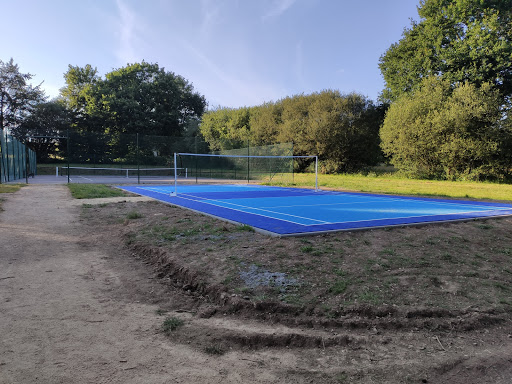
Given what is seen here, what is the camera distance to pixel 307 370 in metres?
2.33

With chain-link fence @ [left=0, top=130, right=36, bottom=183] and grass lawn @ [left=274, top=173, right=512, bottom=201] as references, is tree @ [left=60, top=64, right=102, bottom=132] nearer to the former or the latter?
chain-link fence @ [left=0, top=130, right=36, bottom=183]

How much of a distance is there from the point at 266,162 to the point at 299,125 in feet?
22.1

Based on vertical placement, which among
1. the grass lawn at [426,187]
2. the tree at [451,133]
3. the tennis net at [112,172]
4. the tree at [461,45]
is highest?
the tree at [461,45]

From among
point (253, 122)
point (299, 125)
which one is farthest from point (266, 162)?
point (253, 122)

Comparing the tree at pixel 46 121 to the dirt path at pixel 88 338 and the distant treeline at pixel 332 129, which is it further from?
the dirt path at pixel 88 338

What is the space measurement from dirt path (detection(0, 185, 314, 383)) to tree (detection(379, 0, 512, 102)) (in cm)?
2459

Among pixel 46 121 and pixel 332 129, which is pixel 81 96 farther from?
pixel 332 129

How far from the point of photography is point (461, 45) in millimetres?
22453

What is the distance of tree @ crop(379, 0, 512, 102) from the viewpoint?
70.5 ft

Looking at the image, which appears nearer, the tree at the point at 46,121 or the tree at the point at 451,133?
the tree at the point at 451,133

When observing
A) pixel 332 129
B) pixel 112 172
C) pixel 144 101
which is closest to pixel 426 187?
pixel 332 129

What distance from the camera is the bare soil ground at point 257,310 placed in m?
2.33

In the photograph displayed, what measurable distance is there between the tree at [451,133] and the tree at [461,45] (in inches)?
68.5

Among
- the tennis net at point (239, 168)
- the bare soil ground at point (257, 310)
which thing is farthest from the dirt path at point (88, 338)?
the tennis net at point (239, 168)
